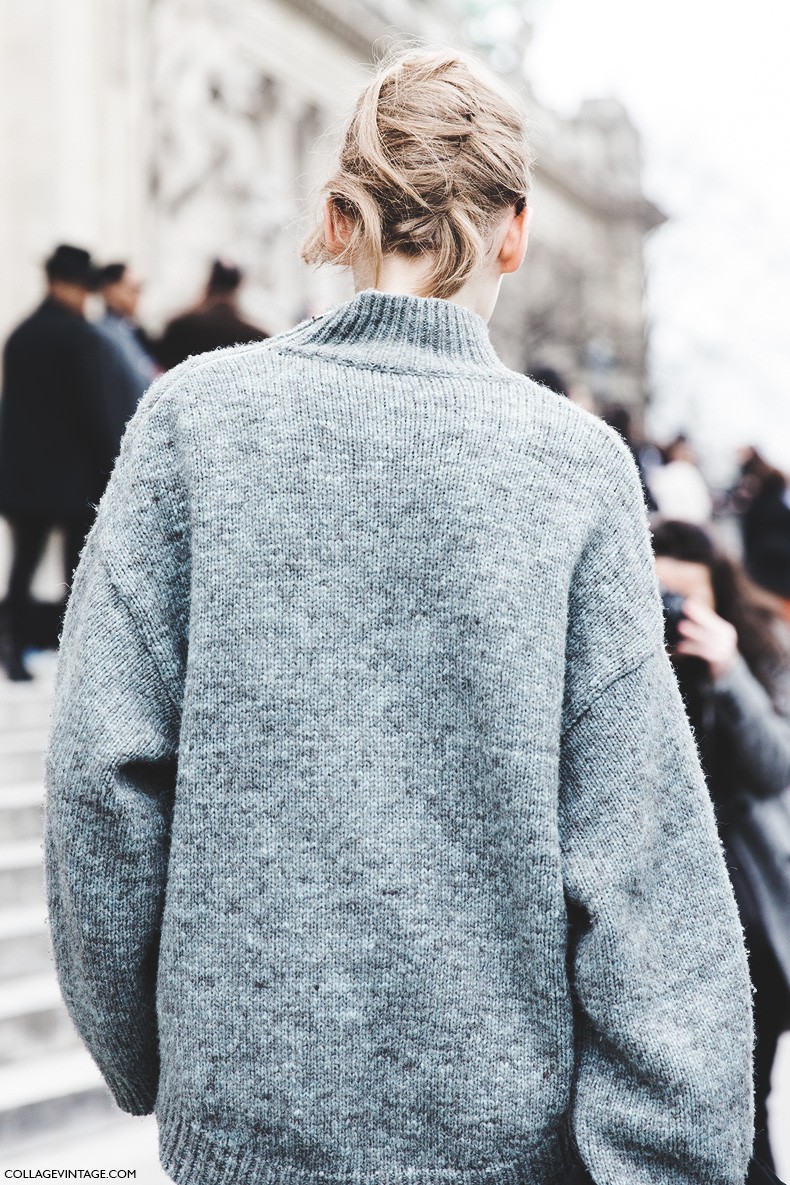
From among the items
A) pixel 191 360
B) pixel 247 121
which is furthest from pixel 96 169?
pixel 191 360

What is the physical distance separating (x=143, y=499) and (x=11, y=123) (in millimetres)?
9296

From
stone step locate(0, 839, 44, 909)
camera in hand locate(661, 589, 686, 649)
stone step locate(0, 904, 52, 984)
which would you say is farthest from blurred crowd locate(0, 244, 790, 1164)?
stone step locate(0, 904, 52, 984)

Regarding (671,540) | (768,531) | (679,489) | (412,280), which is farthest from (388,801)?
(768,531)

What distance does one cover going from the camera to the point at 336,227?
1497 millimetres

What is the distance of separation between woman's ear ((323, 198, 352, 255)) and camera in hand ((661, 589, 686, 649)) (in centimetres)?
124

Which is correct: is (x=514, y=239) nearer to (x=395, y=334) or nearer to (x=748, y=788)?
(x=395, y=334)

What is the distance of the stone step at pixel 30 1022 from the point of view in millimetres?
3793

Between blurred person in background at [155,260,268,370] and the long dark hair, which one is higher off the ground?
the long dark hair

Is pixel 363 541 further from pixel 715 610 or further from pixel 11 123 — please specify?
pixel 11 123

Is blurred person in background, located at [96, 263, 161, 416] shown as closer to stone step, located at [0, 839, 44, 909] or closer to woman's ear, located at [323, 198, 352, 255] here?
stone step, located at [0, 839, 44, 909]

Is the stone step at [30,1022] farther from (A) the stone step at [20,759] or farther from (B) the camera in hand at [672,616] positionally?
(B) the camera in hand at [672,616]

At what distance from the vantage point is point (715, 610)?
3021 millimetres

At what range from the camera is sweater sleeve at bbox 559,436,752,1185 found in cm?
132

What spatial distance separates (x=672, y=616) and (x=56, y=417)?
370 centimetres
